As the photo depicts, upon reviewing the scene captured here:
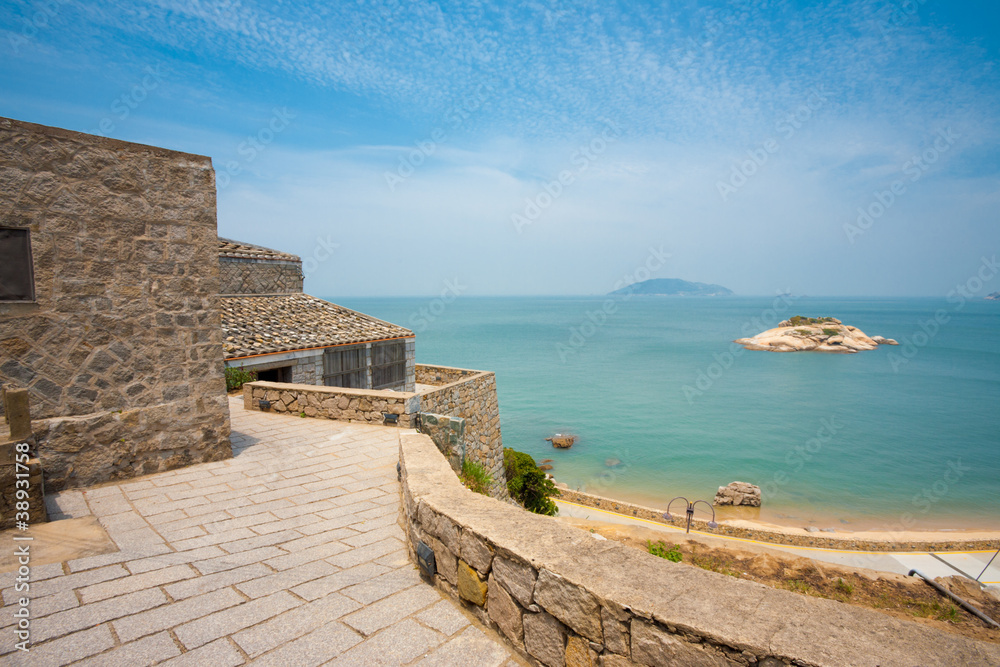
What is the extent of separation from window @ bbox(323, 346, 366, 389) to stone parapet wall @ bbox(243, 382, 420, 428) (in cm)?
632

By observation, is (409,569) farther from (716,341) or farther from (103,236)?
(716,341)

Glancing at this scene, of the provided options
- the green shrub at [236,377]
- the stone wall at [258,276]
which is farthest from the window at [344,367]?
the stone wall at [258,276]

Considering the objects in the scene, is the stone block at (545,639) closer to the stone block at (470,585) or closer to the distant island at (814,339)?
the stone block at (470,585)

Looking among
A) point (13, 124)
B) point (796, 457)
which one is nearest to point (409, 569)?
point (13, 124)

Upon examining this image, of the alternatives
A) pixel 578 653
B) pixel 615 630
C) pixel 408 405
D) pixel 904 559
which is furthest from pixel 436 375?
pixel 904 559

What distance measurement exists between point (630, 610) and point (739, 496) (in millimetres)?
25903

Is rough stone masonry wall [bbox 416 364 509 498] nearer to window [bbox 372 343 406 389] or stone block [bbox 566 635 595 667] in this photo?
window [bbox 372 343 406 389]

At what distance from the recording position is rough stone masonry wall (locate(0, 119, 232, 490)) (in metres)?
5.04

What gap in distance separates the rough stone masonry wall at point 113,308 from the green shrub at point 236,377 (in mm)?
6909

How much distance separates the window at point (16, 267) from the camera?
4.89 metres

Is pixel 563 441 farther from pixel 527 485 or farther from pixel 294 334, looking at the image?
pixel 294 334

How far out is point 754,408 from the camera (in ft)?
156

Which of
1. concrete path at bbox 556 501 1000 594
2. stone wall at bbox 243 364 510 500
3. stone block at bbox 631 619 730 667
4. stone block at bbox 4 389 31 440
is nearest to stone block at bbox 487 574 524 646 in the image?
stone block at bbox 631 619 730 667

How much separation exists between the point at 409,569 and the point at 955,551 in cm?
2416
